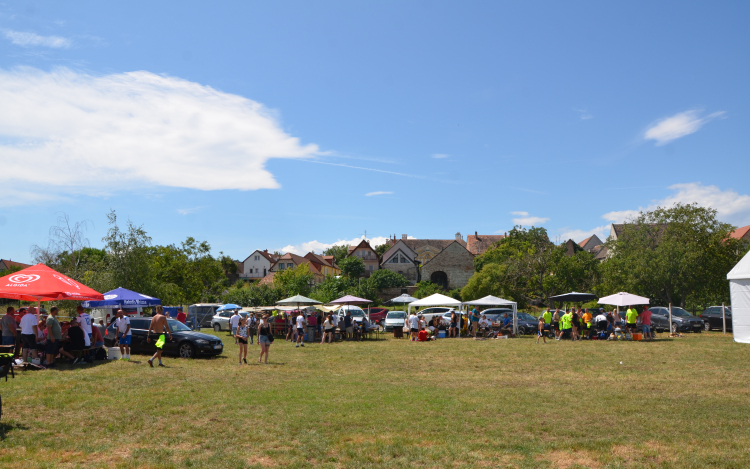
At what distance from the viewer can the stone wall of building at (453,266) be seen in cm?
6831

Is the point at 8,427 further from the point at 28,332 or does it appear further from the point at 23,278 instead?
the point at 23,278

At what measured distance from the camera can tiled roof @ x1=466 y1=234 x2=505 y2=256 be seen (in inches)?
3511

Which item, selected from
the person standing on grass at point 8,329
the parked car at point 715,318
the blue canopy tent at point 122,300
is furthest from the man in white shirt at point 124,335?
the parked car at point 715,318

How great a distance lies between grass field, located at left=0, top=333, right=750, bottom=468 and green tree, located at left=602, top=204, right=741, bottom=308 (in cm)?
2143

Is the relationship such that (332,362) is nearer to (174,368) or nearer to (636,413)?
(174,368)

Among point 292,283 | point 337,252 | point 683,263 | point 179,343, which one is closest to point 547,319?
point 683,263

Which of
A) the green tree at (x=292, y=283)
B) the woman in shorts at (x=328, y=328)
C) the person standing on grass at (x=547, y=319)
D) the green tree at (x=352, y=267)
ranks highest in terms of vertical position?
the green tree at (x=352, y=267)

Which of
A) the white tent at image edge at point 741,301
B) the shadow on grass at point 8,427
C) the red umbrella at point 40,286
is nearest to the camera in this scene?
the shadow on grass at point 8,427

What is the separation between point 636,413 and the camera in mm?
8398

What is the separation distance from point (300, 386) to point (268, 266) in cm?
9069

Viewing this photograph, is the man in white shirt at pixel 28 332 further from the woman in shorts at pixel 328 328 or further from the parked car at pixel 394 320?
the parked car at pixel 394 320

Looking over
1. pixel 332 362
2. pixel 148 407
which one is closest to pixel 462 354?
pixel 332 362

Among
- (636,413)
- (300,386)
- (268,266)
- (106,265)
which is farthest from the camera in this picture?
(268,266)

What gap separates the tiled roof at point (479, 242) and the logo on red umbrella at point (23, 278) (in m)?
78.6
